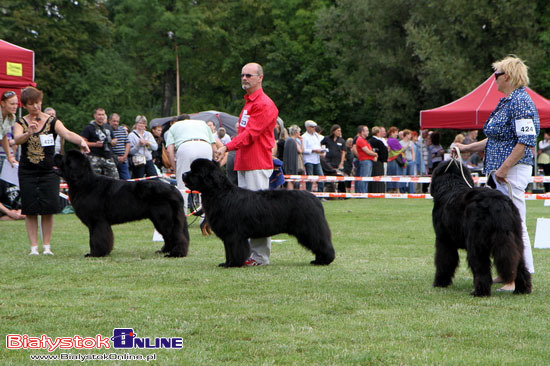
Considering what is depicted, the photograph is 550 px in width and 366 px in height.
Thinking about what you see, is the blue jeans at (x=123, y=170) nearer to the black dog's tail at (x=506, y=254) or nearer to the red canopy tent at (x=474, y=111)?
the red canopy tent at (x=474, y=111)

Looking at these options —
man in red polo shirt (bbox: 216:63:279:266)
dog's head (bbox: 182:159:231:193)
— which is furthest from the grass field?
dog's head (bbox: 182:159:231:193)

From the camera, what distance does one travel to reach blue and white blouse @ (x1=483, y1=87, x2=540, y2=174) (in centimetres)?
566

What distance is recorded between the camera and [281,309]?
5.00 m

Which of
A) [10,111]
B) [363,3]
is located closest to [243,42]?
[363,3]

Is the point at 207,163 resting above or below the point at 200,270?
above

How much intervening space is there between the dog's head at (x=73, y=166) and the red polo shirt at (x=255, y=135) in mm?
1743

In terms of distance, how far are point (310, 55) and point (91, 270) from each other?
35.0 meters

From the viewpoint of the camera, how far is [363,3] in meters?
34.6

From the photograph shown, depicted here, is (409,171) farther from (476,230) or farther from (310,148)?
(476,230)

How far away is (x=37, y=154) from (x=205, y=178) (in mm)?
2282

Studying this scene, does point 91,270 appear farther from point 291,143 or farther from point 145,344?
point 291,143

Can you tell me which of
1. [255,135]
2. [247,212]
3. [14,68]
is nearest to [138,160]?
[14,68]

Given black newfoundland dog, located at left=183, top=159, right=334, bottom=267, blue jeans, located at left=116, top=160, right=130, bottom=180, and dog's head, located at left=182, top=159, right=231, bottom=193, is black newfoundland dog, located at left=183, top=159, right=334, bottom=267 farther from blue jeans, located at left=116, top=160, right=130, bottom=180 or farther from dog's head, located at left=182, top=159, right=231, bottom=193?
blue jeans, located at left=116, top=160, right=130, bottom=180

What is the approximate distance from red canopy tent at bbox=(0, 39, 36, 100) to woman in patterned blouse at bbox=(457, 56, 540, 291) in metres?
7.32
